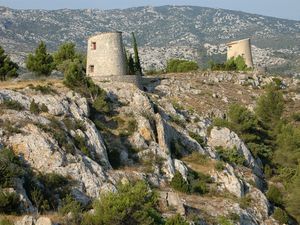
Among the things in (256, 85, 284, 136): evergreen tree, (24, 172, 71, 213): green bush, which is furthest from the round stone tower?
(24, 172, 71, 213): green bush

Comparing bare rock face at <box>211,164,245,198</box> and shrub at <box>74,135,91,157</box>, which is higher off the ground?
shrub at <box>74,135,91,157</box>

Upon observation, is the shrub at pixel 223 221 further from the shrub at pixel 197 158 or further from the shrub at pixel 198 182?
the shrub at pixel 197 158

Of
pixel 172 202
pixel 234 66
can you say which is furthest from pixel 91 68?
pixel 234 66

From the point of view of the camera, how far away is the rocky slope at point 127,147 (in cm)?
3073

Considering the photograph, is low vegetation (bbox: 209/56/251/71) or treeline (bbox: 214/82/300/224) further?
low vegetation (bbox: 209/56/251/71)

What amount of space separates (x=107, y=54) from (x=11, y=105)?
18.7m

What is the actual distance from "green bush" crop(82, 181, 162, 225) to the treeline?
16561 mm

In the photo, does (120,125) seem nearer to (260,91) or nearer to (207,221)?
(207,221)

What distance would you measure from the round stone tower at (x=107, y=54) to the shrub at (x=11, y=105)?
17.0m

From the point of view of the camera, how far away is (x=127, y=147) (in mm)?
38875

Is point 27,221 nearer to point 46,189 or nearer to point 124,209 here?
point 124,209

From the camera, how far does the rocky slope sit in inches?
1210

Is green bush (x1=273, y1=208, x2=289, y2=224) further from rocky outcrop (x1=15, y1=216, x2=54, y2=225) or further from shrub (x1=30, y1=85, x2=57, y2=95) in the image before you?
rocky outcrop (x1=15, y1=216, x2=54, y2=225)

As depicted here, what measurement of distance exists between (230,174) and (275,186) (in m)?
8.78
